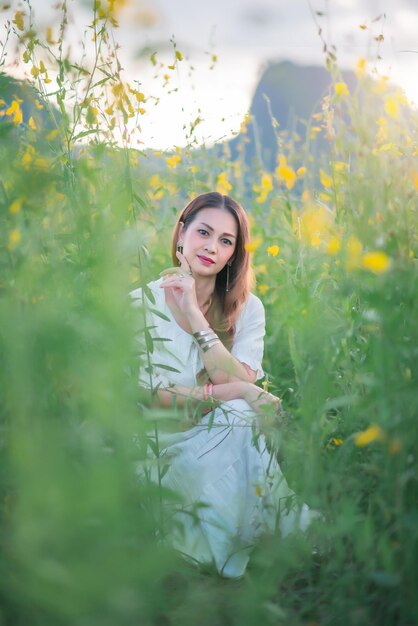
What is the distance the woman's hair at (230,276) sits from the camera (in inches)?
105

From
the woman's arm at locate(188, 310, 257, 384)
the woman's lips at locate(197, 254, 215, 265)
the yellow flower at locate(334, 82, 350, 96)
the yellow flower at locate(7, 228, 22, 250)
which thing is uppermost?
the yellow flower at locate(334, 82, 350, 96)

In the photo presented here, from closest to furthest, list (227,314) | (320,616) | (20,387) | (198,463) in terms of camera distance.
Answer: (20,387) < (320,616) < (198,463) < (227,314)

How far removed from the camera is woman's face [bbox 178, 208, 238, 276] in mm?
2547

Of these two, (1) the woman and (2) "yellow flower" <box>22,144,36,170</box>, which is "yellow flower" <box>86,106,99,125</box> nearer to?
(2) "yellow flower" <box>22,144,36,170</box>

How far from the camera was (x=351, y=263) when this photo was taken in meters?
1.29

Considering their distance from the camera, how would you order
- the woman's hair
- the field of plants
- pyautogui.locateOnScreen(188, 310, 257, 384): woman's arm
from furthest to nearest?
the woman's hair
pyautogui.locateOnScreen(188, 310, 257, 384): woman's arm
the field of plants

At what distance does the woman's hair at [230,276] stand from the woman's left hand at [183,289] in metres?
0.29

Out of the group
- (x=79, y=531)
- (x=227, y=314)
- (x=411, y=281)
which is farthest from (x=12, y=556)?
(x=227, y=314)

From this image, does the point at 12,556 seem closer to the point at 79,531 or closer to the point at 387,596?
the point at 79,531

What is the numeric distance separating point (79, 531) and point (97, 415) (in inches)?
7.9

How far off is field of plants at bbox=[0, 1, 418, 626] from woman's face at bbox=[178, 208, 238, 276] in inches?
28.6

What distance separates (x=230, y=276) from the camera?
109 inches

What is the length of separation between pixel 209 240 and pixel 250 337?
15.3 inches

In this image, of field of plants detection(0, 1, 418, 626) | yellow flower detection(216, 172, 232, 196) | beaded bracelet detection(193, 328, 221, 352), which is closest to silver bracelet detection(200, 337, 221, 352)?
beaded bracelet detection(193, 328, 221, 352)
